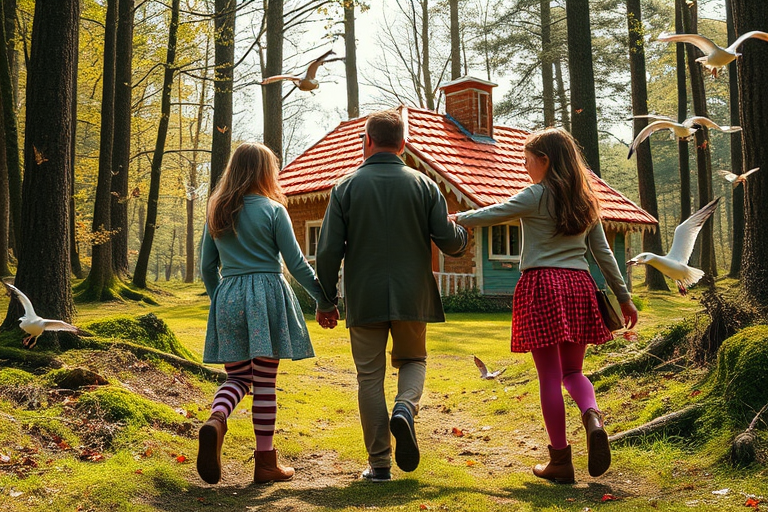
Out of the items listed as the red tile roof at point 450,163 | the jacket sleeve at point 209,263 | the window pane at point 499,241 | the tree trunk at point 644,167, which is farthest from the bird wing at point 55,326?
the tree trunk at point 644,167

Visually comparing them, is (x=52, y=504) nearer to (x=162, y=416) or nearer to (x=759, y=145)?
(x=162, y=416)

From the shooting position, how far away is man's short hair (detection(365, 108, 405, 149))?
4449mm

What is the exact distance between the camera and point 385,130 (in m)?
4.45

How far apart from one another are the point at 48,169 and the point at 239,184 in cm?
304

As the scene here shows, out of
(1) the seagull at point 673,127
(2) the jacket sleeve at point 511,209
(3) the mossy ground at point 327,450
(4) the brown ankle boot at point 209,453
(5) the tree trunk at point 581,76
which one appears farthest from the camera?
(5) the tree trunk at point 581,76

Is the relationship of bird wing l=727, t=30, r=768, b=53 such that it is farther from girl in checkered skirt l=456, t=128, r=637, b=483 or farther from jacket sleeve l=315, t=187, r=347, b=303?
jacket sleeve l=315, t=187, r=347, b=303

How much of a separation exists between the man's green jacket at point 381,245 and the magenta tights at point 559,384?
685mm

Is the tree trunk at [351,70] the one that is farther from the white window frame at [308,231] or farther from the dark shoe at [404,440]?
the dark shoe at [404,440]

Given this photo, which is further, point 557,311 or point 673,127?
point 673,127

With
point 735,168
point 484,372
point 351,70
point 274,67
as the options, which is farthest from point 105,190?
point 735,168

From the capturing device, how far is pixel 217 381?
706cm

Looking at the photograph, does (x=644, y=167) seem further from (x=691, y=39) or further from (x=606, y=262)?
(x=606, y=262)

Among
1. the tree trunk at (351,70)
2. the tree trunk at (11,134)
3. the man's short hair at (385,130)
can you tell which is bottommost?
the man's short hair at (385,130)

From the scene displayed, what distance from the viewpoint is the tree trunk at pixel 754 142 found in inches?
219
